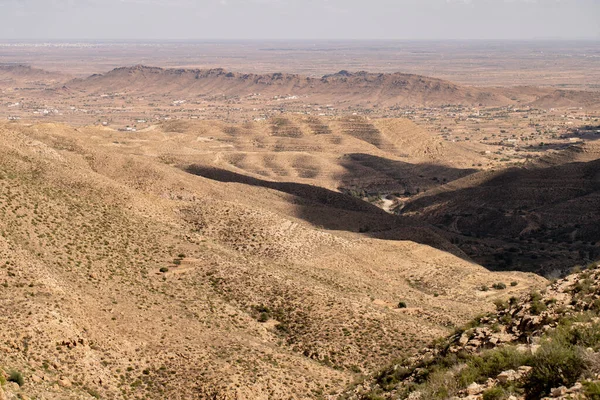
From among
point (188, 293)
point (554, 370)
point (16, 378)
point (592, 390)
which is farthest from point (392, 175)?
point (592, 390)

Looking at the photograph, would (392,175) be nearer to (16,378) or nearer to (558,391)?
(16,378)

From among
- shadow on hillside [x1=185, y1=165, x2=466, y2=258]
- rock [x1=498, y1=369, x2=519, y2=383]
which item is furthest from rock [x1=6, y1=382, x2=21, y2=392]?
shadow on hillside [x1=185, y1=165, x2=466, y2=258]

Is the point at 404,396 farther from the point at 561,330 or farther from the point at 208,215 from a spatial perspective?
the point at 208,215

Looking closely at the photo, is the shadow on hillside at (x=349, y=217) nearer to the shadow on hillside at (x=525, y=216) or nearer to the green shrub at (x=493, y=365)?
the shadow on hillside at (x=525, y=216)

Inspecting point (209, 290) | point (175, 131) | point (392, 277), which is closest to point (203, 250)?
point (209, 290)

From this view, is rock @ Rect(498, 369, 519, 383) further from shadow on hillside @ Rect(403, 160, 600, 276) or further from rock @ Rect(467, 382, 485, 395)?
shadow on hillside @ Rect(403, 160, 600, 276)

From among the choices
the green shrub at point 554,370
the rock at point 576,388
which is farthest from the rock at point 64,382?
the rock at point 576,388
